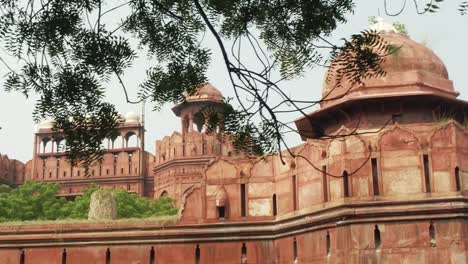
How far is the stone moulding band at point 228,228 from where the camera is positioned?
11859 millimetres

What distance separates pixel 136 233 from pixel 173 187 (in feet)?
65.1

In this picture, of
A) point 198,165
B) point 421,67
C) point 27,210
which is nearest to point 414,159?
point 421,67

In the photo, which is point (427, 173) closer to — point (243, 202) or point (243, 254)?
point (243, 202)

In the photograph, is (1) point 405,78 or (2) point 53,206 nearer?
(1) point 405,78

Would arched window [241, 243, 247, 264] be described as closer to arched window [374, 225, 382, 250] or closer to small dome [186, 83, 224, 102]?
arched window [374, 225, 382, 250]

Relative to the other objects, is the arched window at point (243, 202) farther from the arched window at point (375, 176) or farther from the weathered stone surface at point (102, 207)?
the weathered stone surface at point (102, 207)

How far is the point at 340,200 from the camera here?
1214 centimetres

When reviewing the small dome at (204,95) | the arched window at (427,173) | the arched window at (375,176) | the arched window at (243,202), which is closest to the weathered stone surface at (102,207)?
the small dome at (204,95)

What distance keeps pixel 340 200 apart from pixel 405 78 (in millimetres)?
3081

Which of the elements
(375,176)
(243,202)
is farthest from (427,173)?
(243,202)

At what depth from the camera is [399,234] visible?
11.9m

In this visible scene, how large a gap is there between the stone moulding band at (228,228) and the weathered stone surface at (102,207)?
1.34 m

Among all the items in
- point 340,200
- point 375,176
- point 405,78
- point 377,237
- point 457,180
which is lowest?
point 377,237

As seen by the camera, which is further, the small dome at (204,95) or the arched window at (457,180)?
the arched window at (457,180)
